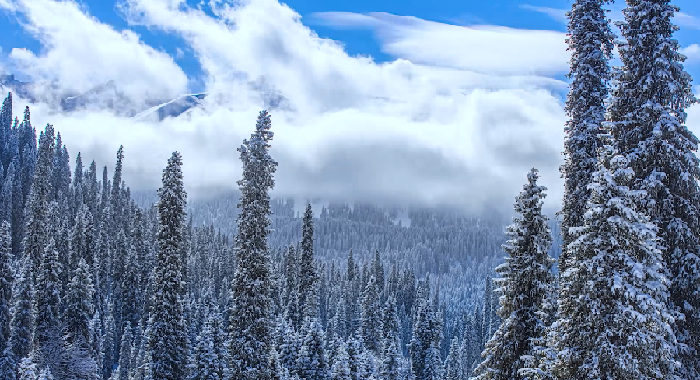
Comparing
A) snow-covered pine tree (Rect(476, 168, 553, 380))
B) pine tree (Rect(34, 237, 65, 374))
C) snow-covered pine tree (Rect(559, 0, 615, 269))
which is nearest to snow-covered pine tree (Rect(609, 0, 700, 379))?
snow-covered pine tree (Rect(559, 0, 615, 269))

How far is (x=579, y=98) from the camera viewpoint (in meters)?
26.0

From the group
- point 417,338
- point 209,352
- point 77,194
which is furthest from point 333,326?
point 77,194

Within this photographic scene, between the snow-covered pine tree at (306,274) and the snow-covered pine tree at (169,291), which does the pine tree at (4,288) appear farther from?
the snow-covered pine tree at (306,274)

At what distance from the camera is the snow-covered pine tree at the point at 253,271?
3500cm

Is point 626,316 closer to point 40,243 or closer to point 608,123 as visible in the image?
point 608,123

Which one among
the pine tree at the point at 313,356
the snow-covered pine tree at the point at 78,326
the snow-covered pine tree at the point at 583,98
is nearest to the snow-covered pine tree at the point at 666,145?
the snow-covered pine tree at the point at 583,98

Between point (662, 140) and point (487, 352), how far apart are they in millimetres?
11692

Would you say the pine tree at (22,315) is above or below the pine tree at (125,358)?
above

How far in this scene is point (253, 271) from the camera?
→ 35.6 meters

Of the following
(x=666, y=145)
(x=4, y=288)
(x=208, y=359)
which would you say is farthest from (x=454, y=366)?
(x=666, y=145)

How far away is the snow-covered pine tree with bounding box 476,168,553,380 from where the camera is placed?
23219mm

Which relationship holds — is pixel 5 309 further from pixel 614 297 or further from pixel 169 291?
pixel 614 297

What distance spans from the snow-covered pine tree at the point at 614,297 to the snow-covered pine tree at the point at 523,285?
4579mm

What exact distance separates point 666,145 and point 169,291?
103 ft
